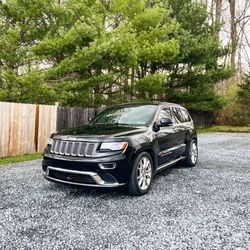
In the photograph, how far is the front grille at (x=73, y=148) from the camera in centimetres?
452

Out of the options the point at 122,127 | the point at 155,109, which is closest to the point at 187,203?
→ the point at 122,127

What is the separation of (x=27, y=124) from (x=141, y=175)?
193 inches

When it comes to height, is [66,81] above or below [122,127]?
above

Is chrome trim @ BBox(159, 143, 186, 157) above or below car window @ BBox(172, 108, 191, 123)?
below

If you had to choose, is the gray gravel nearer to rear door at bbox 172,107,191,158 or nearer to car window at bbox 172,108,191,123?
rear door at bbox 172,107,191,158

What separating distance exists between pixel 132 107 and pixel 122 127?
1014 millimetres

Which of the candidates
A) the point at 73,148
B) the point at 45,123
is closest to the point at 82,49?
the point at 45,123

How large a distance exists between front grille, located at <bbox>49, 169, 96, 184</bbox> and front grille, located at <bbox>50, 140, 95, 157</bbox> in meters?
0.32

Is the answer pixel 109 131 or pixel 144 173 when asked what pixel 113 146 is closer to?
pixel 109 131

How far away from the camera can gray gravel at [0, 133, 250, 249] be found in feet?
10.5

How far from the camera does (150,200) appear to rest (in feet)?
15.2

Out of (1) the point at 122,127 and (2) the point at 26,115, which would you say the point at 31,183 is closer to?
(1) the point at 122,127

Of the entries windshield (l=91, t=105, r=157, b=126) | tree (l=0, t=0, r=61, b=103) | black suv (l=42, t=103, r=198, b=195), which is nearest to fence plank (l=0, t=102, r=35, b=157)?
tree (l=0, t=0, r=61, b=103)

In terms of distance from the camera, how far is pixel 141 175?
489 cm
